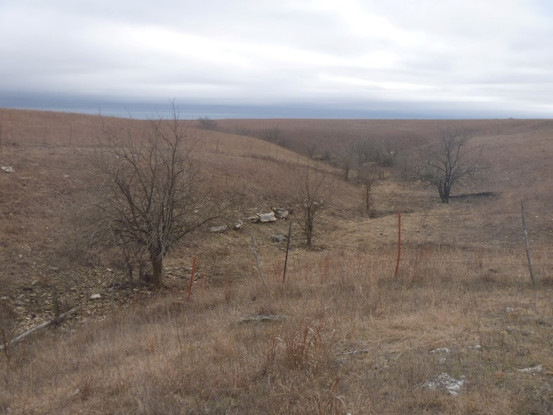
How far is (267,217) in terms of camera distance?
1994 cm

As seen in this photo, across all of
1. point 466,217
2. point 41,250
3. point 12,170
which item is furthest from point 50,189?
point 466,217

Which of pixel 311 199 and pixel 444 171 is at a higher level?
pixel 444 171

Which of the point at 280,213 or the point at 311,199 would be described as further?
the point at 280,213

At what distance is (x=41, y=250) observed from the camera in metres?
13.1

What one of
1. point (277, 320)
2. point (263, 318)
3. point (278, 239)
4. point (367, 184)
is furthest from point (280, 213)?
point (277, 320)

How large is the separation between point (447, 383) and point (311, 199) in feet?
44.7

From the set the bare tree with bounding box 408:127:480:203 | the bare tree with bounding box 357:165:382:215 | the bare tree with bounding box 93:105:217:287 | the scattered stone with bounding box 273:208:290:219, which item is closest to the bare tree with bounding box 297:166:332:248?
the scattered stone with bounding box 273:208:290:219

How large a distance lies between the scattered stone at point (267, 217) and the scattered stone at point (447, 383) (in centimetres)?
1496

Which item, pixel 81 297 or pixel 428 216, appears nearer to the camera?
pixel 81 297

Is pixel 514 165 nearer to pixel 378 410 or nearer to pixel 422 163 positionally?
pixel 422 163

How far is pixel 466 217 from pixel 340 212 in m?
5.72

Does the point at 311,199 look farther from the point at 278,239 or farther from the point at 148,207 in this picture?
the point at 148,207

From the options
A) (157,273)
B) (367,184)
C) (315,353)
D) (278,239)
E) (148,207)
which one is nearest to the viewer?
(315,353)

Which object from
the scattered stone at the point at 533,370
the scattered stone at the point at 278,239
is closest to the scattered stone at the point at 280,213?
the scattered stone at the point at 278,239
